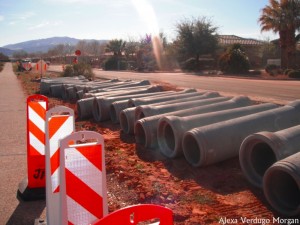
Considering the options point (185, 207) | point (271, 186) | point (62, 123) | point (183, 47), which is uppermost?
point (183, 47)

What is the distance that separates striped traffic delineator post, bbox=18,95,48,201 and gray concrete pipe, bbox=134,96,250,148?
2.54 metres

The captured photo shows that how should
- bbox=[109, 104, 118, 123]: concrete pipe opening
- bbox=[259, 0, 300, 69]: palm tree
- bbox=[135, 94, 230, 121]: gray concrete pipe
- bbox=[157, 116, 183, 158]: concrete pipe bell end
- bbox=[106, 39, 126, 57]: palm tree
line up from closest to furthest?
bbox=[157, 116, 183, 158]: concrete pipe bell end → bbox=[135, 94, 230, 121]: gray concrete pipe → bbox=[109, 104, 118, 123]: concrete pipe opening → bbox=[259, 0, 300, 69]: palm tree → bbox=[106, 39, 126, 57]: palm tree

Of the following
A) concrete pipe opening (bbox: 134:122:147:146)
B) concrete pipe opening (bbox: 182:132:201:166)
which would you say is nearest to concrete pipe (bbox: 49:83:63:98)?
concrete pipe opening (bbox: 134:122:147:146)

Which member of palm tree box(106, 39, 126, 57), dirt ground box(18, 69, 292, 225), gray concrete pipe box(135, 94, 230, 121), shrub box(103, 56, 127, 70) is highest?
palm tree box(106, 39, 126, 57)

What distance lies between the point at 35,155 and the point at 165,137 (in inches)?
110

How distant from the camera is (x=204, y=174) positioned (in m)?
5.56

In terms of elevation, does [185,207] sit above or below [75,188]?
below

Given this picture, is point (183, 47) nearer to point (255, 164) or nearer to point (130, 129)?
point (130, 129)

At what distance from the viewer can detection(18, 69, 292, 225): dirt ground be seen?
13.7ft

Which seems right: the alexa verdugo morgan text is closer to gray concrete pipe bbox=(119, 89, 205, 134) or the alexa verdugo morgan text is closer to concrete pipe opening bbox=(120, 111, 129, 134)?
gray concrete pipe bbox=(119, 89, 205, 134)

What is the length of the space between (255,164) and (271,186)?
900 millimetres

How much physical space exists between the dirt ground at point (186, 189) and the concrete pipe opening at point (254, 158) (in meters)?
0.16

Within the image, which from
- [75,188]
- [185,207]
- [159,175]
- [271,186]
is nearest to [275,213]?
[271,186]

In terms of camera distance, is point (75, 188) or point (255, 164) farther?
point (255, 164)
